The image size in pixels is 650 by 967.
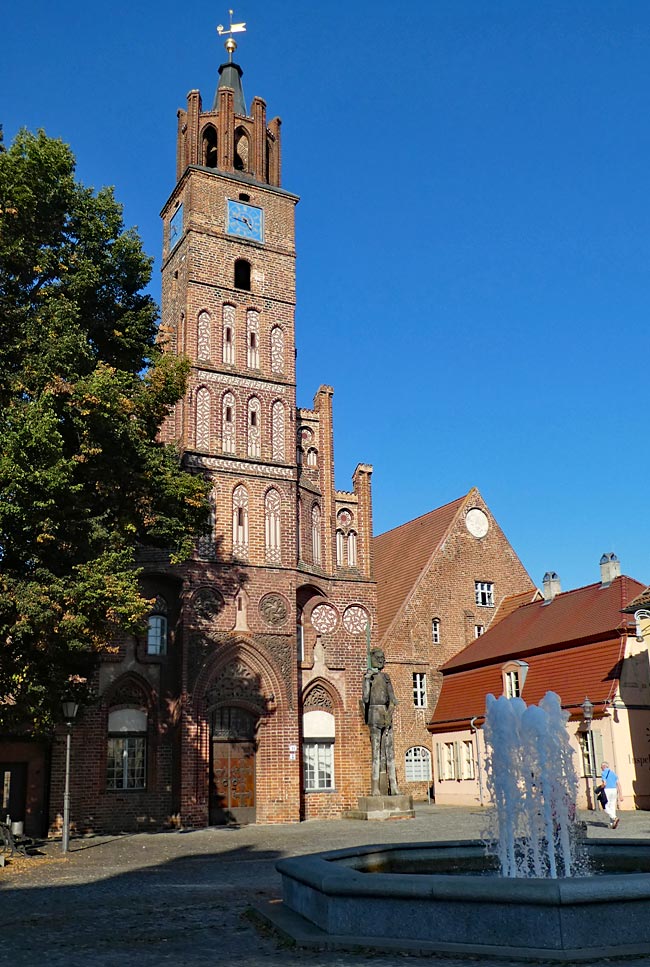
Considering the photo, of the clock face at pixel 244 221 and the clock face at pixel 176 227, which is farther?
the clock face at pixel 176 227

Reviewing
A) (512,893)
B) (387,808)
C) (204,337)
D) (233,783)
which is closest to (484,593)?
(387,808)

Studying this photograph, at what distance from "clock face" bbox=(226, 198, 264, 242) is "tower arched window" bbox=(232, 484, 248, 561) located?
942 cm

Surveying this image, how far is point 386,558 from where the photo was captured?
4244 centimetres

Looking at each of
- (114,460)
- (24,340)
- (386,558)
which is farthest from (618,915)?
(386,558)

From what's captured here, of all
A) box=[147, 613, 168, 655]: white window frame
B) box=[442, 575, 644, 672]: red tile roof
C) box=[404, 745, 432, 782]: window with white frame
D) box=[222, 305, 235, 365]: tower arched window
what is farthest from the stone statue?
box=[222, 305, 235, 365]: tower arched window

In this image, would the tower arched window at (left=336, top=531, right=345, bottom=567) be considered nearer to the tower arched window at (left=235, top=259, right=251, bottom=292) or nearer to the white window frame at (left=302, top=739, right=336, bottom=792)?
the white window frame at (left=302, top=739, right=336, bottom=792)

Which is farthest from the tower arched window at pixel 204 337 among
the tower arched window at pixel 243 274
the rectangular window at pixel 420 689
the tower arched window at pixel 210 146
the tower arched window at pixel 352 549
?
the rectangular window at pixel 420 689

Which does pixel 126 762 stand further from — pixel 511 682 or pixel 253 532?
pixel 511 682

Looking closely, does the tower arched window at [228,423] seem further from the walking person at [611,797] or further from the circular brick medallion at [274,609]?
the walking person at [611,797]

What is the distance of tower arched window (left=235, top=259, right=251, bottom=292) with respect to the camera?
1299 inches

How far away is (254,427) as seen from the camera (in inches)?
1222

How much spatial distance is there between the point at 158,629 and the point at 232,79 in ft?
70.1

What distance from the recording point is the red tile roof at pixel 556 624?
99.3ft

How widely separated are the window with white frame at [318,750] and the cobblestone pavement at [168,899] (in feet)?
21.3
